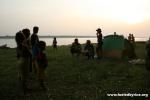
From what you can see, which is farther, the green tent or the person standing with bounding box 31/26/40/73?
the green tent

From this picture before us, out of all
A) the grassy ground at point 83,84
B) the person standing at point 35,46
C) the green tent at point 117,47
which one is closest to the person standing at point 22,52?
the person standing at point 35,46

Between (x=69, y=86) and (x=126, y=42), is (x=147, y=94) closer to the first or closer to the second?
(x=69, y=86)

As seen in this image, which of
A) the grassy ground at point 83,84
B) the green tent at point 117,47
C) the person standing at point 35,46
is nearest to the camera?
the grassy ground at point 83,84

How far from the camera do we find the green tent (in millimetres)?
25083

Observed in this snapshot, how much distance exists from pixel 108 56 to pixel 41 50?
13.8 metres

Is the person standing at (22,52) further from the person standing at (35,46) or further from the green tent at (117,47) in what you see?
the green tent at (117,47)

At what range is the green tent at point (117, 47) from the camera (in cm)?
2508

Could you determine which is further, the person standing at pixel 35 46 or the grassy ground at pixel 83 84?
the person standing at pixel 35 46

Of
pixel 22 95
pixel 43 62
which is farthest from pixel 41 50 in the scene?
pixel 22 95

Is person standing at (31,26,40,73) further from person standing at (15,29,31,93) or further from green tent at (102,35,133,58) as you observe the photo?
green tent at (102,35,133,58)

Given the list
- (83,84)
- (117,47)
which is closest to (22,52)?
(83,84)

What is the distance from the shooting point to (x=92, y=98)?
1091 centimetres

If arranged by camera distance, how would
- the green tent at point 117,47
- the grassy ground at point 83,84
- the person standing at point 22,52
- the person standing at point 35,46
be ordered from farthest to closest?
the green tent at point 117,47 < the person standing at point 35,46 < the person standing at point 22,52 < the grassy ground at point 83,84

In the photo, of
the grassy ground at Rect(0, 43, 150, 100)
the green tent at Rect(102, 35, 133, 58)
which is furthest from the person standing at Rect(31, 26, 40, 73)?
the green tent at Rect(102, 35, 133, 58)
